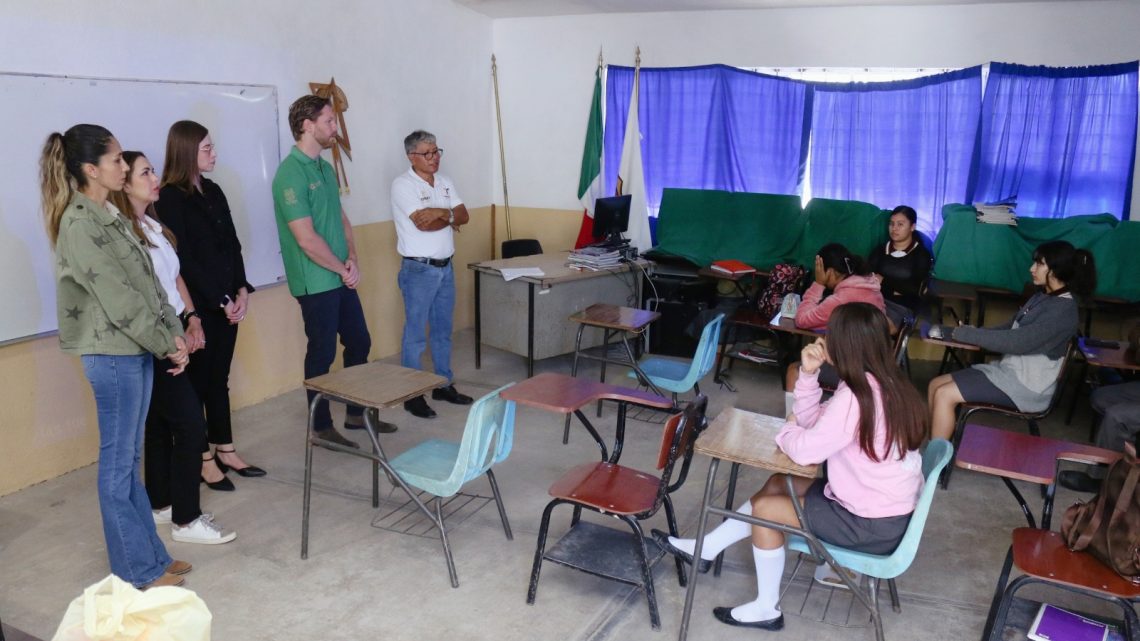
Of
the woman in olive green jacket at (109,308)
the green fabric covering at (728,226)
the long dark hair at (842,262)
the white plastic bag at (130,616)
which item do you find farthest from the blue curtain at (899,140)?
the white plastic bag at (130,616)

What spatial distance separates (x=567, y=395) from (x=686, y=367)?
4.81 feet

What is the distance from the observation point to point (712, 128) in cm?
677

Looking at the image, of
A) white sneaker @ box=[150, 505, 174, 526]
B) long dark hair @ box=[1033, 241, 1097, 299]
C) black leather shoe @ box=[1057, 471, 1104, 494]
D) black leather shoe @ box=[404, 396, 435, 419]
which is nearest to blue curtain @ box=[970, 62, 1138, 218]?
long dark hair @ box=[1033, 241, 1097, 299]

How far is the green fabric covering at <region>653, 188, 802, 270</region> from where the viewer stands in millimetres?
6418

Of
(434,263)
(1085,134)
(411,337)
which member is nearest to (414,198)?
(434,263)

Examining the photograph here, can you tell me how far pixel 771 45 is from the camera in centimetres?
646

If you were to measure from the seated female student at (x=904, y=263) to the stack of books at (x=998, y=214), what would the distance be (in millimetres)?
512

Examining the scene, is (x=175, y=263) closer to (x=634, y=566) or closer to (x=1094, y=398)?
(x=634, y=566)

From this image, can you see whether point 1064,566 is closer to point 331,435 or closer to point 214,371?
point 331,435

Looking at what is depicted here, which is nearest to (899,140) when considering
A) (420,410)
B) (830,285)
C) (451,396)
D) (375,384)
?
(830,285)

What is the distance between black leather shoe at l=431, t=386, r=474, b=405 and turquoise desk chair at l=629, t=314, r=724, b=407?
112 centimetres

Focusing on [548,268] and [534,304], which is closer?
[534,304]

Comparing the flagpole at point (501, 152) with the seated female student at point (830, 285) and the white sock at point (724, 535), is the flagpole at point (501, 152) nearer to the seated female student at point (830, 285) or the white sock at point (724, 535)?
the seated female student at point (830, 285)

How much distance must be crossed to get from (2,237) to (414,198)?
1.94 meters
